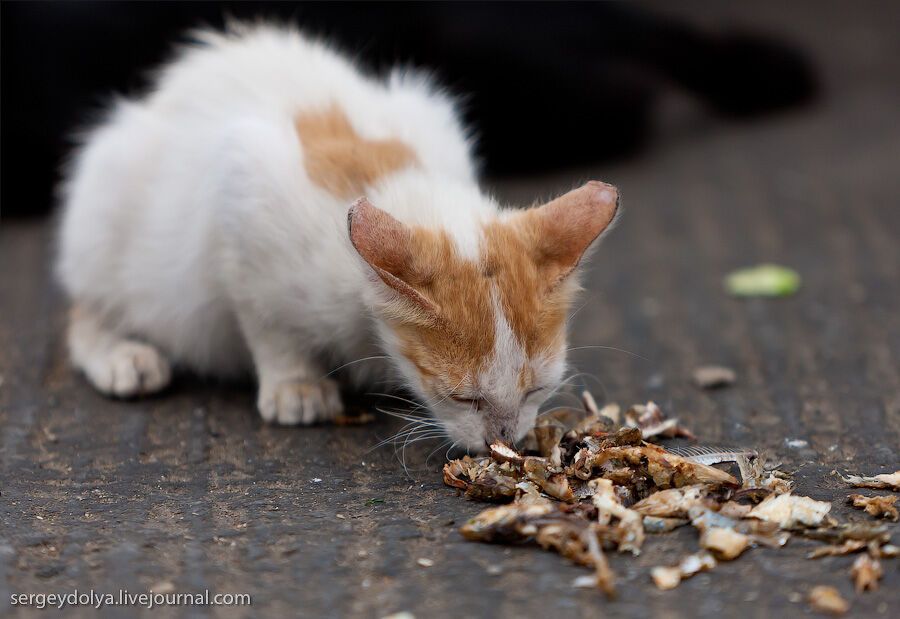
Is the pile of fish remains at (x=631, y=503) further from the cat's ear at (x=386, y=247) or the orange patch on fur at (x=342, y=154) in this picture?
the orange patch on fur at (x=342, y=154)

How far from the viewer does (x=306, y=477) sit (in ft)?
9.66

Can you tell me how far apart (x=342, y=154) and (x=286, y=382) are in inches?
29.4

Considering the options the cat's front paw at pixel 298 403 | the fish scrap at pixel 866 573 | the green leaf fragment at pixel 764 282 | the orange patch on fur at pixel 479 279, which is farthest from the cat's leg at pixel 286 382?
the green leaf fragment at pixel 764 282

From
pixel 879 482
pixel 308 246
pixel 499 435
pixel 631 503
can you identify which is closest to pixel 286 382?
pixel 308 246

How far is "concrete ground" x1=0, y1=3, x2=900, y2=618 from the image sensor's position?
2318mm

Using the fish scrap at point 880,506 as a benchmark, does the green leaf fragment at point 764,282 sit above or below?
above

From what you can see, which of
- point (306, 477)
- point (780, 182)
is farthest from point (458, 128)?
point (780, 182)

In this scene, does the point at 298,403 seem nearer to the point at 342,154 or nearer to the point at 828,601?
the point at 342,154

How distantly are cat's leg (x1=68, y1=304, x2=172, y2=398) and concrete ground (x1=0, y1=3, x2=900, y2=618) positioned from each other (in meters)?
0.06

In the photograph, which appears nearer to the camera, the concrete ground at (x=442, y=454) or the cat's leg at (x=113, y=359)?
the concrete ground at (x=442, y=454)

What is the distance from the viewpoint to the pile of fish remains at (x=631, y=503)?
7.79ft

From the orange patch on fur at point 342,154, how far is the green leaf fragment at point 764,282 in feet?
6.08

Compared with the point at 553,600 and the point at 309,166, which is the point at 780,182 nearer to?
the point at 309,166

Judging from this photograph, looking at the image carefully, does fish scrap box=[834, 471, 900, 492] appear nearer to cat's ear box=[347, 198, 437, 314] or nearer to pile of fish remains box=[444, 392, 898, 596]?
pile of fish remains box=[444, 392, 898, 596]
